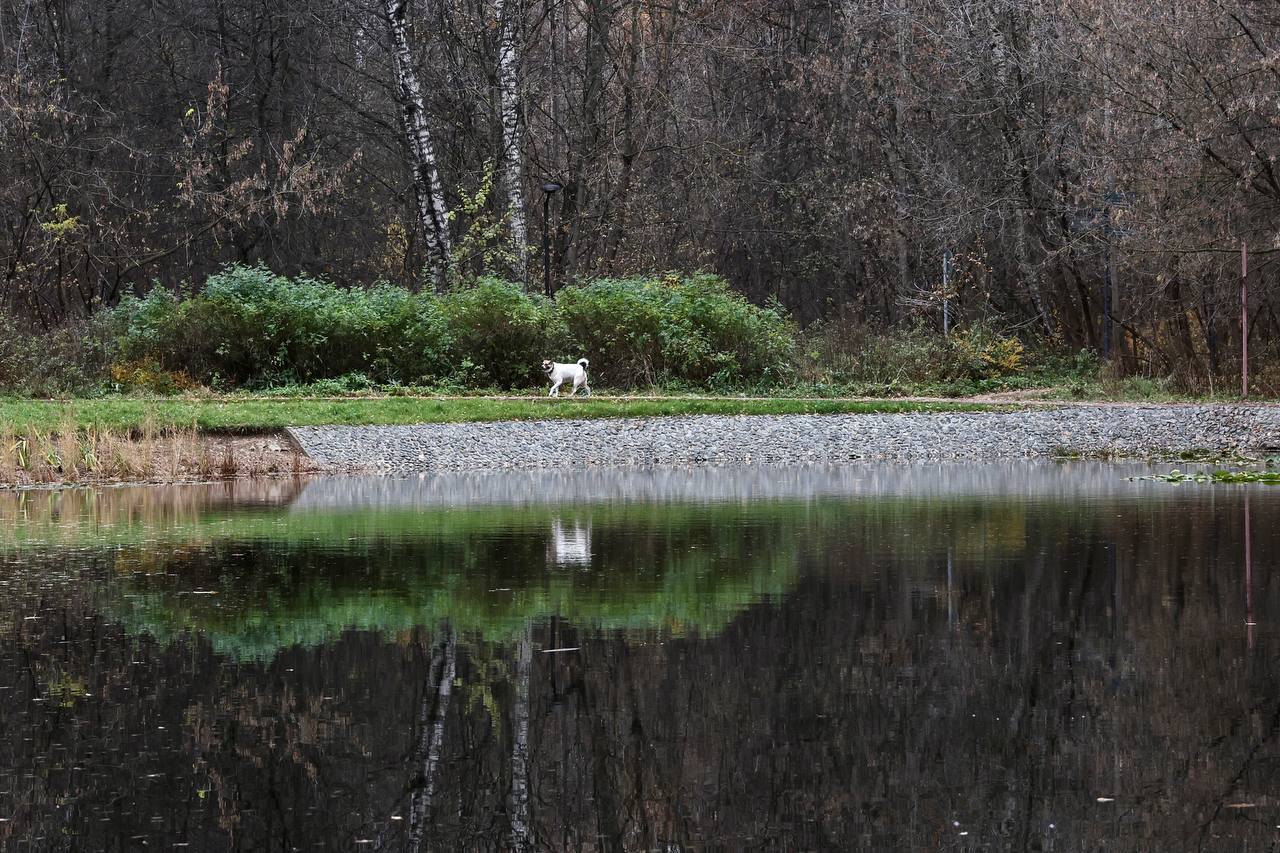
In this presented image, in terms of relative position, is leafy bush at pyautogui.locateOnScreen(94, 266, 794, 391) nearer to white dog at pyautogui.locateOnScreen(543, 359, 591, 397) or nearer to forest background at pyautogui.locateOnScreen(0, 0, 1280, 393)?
forest background at pyautogui.locateOnScreen(0, 0, 1280, 393)

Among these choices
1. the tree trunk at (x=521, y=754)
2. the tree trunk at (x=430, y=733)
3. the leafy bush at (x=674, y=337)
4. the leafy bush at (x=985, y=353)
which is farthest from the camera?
the leafy bush at (x=985, y=353)

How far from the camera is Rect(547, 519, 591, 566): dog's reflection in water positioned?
40.5 ft

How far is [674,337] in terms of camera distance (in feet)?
102

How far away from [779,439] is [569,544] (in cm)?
1117

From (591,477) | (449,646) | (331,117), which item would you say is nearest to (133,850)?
(449,646)

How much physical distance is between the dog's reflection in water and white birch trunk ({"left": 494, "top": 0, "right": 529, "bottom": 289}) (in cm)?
2248

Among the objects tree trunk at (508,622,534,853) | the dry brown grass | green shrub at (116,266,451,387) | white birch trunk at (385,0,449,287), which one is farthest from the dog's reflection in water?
white birch trunk at (385,0,449,287)

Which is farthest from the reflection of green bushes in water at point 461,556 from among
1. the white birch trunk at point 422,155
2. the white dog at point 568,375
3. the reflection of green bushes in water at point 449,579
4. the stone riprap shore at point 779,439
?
the white birch trunk at point 422,155

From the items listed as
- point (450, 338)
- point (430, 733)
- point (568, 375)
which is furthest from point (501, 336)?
point (430, 733)

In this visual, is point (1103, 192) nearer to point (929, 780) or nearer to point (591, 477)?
point (591, 477)

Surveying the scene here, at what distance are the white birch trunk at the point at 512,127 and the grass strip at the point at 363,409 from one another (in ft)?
31.8

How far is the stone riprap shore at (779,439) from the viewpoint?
2317 cm

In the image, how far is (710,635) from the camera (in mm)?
8984

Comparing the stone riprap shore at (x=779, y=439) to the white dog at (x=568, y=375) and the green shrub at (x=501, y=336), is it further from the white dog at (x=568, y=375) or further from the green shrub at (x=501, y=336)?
the green shrub at (x=501, y=336)
